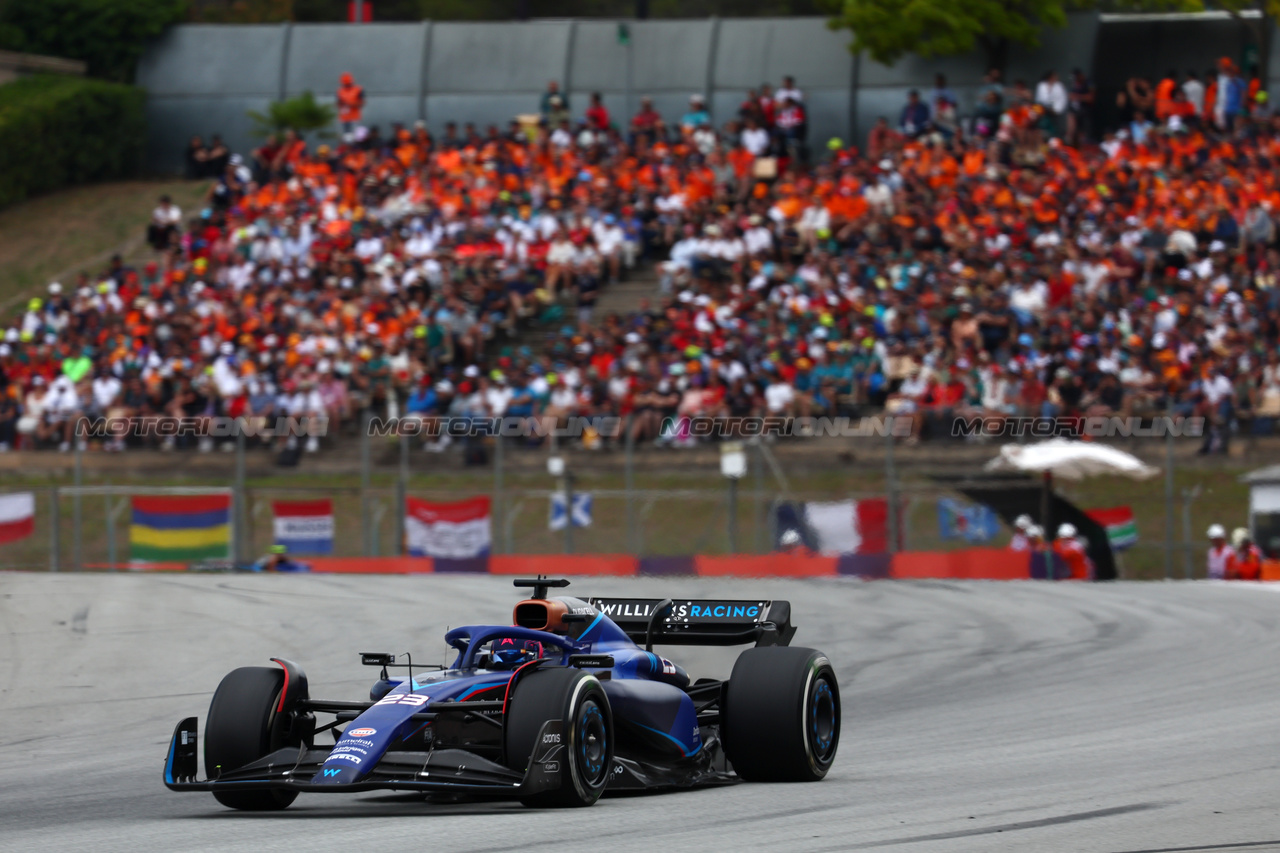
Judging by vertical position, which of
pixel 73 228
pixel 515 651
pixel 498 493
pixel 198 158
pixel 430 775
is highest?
pixel 198 158

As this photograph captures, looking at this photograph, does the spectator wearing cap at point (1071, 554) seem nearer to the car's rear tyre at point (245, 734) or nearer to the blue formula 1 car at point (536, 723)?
the blue formula 1 car at point (536, 723)

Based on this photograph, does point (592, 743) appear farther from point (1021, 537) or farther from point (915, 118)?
point (915, 118)

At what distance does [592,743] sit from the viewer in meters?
7.48

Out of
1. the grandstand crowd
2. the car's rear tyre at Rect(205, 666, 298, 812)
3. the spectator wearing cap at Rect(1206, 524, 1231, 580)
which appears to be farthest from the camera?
the grandstand crowd

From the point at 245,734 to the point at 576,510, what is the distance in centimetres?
1399

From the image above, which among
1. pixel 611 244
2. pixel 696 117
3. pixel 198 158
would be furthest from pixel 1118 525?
pixel 198 158

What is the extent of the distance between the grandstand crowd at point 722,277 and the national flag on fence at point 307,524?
1.99 metres

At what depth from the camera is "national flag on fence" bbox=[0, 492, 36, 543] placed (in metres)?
21.8

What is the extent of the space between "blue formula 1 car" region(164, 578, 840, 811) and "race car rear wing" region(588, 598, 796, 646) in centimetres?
2

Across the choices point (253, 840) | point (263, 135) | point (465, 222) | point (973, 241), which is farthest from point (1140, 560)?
point (263, 135)

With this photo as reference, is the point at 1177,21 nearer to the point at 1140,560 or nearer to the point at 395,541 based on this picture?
the point at 1140,560

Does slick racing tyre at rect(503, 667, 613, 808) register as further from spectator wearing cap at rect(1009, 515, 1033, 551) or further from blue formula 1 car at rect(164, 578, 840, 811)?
spectator wearing cap at rect(1009, 515, 1033, 551)

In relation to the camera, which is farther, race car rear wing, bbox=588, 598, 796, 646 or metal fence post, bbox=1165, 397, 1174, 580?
metal fence post, bbox=1165, 397, 1174, 580

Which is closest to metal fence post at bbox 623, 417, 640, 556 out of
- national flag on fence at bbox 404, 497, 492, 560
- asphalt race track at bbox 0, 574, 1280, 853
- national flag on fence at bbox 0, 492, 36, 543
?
national flag on fence at bbox 404, 497, 492, 560
